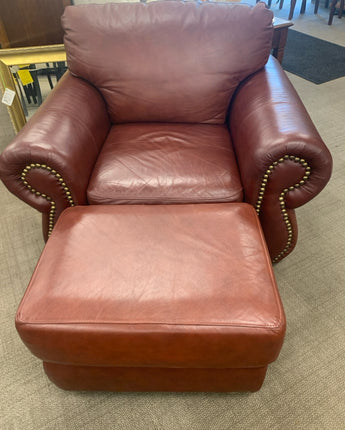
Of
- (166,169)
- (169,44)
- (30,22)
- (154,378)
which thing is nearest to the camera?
(154,378)

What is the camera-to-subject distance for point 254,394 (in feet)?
3.63

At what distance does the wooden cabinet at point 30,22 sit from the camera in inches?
68.4

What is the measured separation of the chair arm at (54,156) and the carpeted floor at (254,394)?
43cm

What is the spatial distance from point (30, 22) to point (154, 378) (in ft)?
5.85

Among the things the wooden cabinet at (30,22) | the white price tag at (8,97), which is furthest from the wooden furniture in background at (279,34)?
the white price tag at (8,97)

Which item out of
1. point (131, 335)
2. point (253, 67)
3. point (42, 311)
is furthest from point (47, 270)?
point (253, 67)

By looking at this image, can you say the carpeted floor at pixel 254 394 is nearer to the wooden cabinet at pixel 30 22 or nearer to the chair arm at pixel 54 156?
the chair arm at pixel 54 156

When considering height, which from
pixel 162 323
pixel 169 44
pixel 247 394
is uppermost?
pixel 169 44

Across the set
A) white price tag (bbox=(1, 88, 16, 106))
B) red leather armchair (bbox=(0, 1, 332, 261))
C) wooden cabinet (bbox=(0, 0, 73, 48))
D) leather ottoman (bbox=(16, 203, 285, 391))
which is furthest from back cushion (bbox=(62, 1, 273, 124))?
leather ottoman (bbox=(16, 203, 285, 391))

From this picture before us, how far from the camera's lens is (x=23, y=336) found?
88 cm

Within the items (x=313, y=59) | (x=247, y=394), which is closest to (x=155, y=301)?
(x=247, y=394)

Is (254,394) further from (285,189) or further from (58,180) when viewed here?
(58,180)

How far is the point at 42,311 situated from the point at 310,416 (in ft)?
2.76

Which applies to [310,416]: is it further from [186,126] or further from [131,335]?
[186,126]
